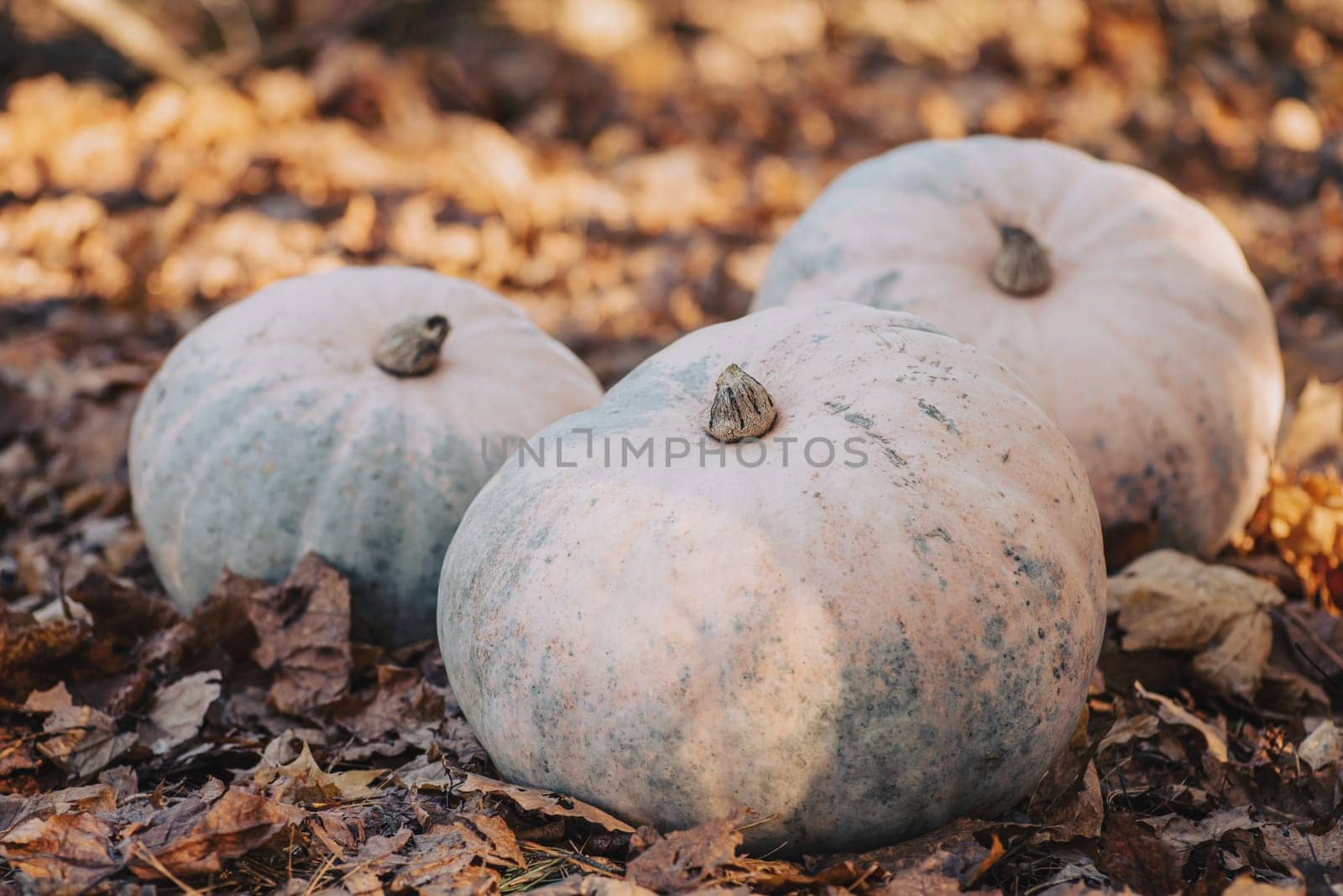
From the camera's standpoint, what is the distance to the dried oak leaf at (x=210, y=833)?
77.2 inches

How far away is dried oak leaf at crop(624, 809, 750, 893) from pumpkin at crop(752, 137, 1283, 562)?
5.23ft

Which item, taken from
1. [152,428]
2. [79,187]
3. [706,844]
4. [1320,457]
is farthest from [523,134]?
[706,844]

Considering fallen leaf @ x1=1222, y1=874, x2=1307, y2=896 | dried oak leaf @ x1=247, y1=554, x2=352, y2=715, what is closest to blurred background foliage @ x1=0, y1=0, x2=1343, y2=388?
dried oak leaf @ x1=247, y1=554, x2=352, y2=715

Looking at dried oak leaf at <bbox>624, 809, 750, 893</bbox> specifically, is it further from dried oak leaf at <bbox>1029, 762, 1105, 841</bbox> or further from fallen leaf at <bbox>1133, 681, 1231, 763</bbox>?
fallen leaf at <bbox>1133, 681, 1231, 763</bbox>

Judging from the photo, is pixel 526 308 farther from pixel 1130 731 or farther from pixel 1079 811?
pixel 1079 811

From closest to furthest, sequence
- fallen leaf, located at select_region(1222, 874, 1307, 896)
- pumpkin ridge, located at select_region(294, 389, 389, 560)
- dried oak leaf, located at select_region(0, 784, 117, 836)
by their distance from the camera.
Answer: fallen leaf, located at select_region(1222, 874, 1307, 896)
dried oak leaf, located at select_region(0, 784, 117, 836)
pumpkin ridge, located at select_region(294, 389, 389, 560)

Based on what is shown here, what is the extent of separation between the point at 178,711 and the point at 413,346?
1041 mm

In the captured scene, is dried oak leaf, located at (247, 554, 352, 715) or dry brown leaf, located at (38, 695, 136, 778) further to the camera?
dried oak leaf, located at (247, 554, 352, 715)

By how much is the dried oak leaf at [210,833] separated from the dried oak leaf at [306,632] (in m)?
0.69

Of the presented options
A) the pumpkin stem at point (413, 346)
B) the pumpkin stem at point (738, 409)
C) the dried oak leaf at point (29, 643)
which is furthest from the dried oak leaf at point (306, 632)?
the pumpkin stem at point (738, 409)

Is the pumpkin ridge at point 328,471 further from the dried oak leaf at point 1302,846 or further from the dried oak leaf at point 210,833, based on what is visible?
the dried oak leaf at point 1302,846

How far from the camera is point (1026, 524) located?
7.06 ft

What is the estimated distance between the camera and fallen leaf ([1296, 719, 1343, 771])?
242 centimetres

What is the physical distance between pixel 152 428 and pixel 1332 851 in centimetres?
289
